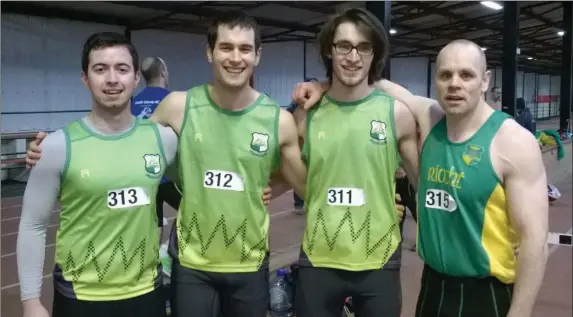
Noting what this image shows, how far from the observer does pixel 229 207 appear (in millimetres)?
1835

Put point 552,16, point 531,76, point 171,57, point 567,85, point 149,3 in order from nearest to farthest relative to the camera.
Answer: point 149,3
point 567,85
point 171,57
point 552,16
point 531,76

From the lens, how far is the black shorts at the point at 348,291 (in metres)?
1.87

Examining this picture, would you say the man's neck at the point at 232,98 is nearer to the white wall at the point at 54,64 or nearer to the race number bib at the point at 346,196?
the race number bib at the point at 346,196

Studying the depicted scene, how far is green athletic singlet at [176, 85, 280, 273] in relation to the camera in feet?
6.02

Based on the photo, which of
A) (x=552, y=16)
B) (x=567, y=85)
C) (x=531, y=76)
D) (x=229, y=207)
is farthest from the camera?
(x=531, y=76)

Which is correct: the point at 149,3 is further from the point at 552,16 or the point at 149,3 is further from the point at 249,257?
the point at 552,16

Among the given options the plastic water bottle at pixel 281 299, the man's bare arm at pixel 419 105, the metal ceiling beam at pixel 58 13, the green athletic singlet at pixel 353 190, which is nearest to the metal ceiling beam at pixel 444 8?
the metal ceiling beam at pixel 58 13

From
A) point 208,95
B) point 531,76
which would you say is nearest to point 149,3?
point 208,95

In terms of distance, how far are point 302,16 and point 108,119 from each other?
1308 cm

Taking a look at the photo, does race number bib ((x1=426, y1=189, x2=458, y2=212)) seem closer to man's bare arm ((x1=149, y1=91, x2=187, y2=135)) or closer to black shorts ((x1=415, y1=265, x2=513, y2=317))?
black shorts ((x1=415, y1=265, x2=513, y2=317))

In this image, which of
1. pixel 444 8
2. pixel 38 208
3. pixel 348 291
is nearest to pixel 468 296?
pixel 348 291

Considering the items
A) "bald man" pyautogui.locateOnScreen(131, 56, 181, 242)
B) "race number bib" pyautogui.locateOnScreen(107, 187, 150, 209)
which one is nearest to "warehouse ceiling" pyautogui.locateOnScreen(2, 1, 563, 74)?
"bald man" pyautogui.locateOnScreen(131, 56, 181, 242)

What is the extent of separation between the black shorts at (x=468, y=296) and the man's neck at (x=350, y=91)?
0.68 meters

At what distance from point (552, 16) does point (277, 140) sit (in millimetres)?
17836
